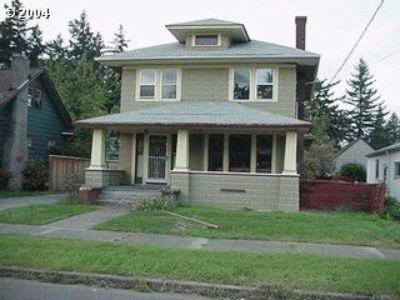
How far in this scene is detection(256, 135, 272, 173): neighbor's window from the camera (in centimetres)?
2280

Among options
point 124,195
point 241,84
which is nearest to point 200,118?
point 241,84

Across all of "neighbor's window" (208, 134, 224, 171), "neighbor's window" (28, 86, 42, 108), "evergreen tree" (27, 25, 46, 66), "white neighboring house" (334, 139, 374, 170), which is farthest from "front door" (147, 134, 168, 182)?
"evergreen tree" (27, 25, 46, 66)

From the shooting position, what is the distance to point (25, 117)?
A: 94.0ft

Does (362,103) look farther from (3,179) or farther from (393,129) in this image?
(3,179)

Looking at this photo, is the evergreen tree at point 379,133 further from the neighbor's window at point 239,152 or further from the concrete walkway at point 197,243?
the concrete walkway at point 197,243

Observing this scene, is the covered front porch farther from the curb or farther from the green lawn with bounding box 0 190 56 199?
the curb

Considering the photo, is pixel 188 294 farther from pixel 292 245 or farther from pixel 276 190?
pixel 276 190


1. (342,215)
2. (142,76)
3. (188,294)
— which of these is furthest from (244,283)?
(142,76)

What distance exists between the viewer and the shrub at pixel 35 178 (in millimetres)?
27500

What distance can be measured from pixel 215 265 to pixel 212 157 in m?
14.1

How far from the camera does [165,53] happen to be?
80.9ft

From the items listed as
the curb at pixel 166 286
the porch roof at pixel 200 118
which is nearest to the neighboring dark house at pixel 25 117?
the porch roof at pixel 200 118

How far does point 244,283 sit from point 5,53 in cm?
5414

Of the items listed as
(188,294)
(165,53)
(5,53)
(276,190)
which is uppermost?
(5,53)
